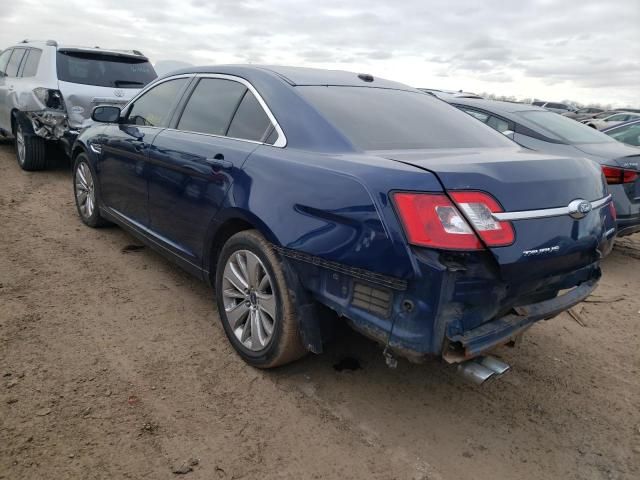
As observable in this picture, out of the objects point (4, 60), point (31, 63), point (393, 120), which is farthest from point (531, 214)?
point (4, 60)

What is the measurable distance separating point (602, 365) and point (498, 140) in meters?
1.53

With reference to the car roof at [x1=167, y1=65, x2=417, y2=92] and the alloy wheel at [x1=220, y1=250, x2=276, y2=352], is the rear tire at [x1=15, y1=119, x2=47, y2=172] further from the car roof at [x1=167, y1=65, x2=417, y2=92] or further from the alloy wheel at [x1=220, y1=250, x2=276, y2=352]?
the alloy wheel at [x1=220, y1=250, x2=276, y2=352]

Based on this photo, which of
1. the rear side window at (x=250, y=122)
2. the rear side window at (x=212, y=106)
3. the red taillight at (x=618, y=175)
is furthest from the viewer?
the red taillight at (x=618, y=175)

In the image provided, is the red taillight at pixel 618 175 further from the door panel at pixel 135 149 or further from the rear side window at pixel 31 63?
the rear side window at pixel 31 63

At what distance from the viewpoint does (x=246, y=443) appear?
7.41ft

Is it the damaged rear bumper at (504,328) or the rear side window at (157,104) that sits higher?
the rear side window at (157,104)

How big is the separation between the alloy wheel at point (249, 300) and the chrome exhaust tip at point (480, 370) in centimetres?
96

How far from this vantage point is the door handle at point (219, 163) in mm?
2836

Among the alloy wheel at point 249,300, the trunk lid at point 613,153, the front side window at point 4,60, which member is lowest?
the alloy wheel at point 249,300

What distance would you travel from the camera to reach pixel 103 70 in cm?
705

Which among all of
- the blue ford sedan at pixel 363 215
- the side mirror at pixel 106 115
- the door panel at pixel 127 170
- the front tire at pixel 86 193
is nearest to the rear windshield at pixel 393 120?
the blue ford sedan at pixel 363 215

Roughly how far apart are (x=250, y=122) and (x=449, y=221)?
4.73 feet

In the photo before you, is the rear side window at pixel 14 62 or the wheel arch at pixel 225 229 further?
the rear side window at pixel 14 62

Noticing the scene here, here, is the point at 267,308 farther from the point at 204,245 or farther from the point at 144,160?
the point at 144,160
